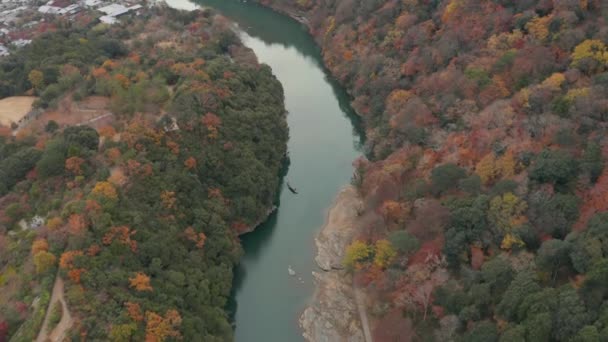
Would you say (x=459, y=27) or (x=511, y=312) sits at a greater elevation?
(x=459, y=27)

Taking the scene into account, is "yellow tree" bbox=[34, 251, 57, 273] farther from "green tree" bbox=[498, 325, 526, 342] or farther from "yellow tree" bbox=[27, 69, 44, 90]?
"yellow tree" bbox=[27, 69, 44, 90]

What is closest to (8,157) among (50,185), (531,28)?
(50,185)

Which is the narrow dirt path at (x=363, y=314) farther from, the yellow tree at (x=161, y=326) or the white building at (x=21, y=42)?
the white building at (x=21, y=42)

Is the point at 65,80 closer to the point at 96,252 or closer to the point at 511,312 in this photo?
the point at 96,252

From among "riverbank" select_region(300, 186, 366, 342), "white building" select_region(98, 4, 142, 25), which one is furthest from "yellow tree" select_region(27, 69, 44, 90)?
"riverbank" select_region(300, 186, 366, 342)

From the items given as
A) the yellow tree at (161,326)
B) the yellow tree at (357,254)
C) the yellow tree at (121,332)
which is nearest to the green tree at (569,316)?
the yellow tree at (357,254)

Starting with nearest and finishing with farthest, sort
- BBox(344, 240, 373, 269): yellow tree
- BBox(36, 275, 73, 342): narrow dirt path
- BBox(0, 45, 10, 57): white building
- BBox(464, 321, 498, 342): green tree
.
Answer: BBox(464, 321, 498, 342): green tree, BBox(36, 275, 73, 342): narrow dirt path, BBox(344, 240, 373, 269): yellow tree, BBox(0, 45, 10, 57): white building
